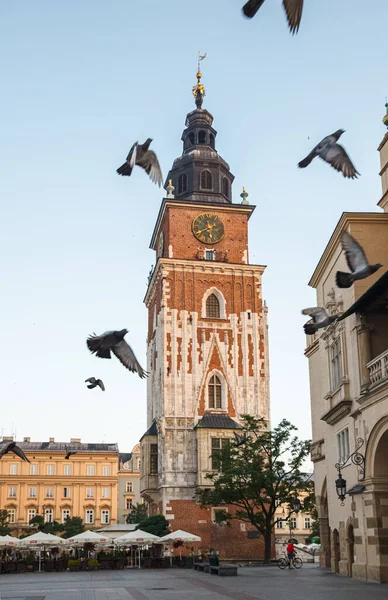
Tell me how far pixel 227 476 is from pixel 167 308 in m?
17.3

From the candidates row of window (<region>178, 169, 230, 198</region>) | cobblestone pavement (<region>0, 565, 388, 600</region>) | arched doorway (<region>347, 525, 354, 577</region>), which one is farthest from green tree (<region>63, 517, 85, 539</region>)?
arched doorway (<region>347, 525, 354, 577</region>)

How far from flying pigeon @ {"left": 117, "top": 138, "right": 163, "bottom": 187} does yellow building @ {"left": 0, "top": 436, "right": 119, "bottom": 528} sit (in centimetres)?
8689

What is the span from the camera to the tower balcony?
61.0m

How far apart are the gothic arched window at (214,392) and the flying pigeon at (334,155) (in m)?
44.0

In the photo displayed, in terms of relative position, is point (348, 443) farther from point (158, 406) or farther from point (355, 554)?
point (158, 406)

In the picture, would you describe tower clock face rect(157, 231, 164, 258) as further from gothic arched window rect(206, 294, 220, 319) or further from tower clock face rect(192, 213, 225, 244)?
gothic arched window rect(206, 294, 220, 319)

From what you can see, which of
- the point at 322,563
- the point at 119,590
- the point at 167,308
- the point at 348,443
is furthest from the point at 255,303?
the point at 119,590

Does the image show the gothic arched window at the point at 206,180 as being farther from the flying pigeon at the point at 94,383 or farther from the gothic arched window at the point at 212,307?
the flying pigeon at the point at 94,383

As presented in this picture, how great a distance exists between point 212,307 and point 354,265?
44.6m

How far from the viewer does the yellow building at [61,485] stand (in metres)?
96.8

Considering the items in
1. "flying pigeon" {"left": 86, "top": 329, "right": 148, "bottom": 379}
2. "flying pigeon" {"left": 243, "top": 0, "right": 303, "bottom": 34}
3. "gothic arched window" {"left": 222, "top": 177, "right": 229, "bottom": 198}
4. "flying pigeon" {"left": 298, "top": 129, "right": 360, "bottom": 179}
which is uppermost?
"gothic arched window" {"left": 222, "top": 177, "right": 229, "bottom": 198}

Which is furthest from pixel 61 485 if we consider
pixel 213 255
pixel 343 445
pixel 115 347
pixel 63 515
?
pixel 115 347

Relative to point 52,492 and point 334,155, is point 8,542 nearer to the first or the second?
point 334,155

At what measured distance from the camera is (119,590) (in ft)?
84.3
